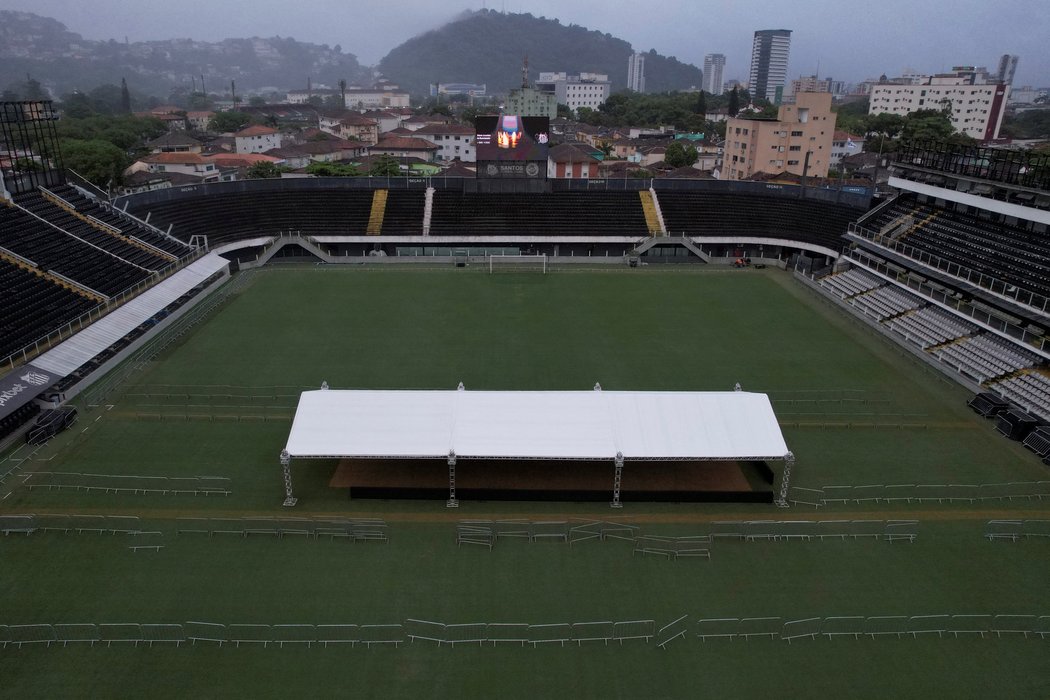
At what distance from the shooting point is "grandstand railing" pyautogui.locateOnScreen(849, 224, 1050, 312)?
24953 mm

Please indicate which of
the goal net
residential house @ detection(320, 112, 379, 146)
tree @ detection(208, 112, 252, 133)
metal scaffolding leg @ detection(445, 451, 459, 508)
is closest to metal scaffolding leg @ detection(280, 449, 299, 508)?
metal scaffolding leg @ detection(445, 451, 459, 508)

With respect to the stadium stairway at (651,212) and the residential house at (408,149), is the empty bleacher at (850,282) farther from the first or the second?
the residential house at (408,149)

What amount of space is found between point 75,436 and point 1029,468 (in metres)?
28.3

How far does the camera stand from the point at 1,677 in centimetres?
1157

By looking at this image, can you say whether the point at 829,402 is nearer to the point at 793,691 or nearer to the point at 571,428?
Result: the point at 571,428

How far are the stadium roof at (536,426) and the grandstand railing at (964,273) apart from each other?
14545 millimetres

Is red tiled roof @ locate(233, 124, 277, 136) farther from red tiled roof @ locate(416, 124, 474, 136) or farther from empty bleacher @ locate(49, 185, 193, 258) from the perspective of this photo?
empty bleacher @ locate(49, 185, 193, 258)

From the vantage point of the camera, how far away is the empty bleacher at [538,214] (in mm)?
44562

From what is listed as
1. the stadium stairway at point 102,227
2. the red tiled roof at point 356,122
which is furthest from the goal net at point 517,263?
the red tiled roof at point 356,122

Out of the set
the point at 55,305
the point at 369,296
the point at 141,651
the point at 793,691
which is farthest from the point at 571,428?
the point at 55,305

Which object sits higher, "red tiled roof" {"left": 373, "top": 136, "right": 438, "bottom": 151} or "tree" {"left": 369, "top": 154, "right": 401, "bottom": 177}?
"red tiled roof" {"left": 373, "top": 136, "right": 438, "bottom": 151}

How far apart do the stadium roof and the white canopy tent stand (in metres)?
0.03

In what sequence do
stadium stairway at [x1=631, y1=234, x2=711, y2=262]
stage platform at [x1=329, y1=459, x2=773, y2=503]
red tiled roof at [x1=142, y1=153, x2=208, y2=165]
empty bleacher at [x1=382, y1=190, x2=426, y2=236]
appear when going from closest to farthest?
stage platform at [x1=329, y1=459, x2=773, y2=503] < stadium stairway at [x1=631, y1=234, x2=711, y2=262] < empty bleacher at [x1=382, y1=190, x2=426, y2=236] < red tiled roof at [x1=142, y1=153, x2=208, y2=165]

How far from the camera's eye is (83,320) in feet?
86.6
